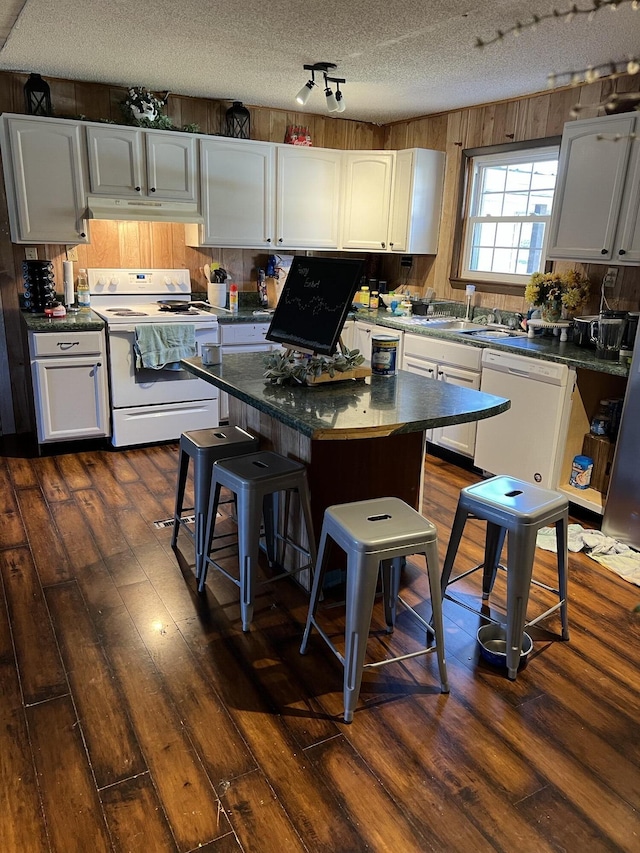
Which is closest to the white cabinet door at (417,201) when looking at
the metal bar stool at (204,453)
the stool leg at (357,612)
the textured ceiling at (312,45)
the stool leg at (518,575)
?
the textured ceiling at (312,45)

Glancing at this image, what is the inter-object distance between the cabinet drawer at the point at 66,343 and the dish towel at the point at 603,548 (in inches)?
118

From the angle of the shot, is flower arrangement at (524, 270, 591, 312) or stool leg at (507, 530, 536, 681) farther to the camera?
flower arrangement at (524, 270, 591, 312)

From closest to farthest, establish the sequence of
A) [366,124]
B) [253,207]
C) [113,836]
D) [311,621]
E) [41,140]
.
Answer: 1. [113,836]
2. [311,621]
3. [41,140]
4. [253,207]
5. [366,124]

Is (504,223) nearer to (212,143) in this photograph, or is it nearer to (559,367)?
(559,367)

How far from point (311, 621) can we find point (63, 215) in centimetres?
334

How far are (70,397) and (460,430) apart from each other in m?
2.62

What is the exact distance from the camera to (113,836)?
65.1 inches

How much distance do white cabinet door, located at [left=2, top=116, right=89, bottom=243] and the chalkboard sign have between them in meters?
2.26

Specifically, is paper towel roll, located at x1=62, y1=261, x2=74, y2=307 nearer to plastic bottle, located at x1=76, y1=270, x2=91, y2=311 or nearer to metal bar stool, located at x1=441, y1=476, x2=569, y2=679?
plastic bottle, located at x1=76, y1=270, x2=91, y2=311

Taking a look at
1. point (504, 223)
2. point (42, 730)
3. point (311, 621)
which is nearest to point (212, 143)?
point (504, 223)

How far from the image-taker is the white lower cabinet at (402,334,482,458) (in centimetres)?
410

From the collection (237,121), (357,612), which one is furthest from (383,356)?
(237,121)

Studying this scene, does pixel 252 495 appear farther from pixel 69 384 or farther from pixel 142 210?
pixel 142 210

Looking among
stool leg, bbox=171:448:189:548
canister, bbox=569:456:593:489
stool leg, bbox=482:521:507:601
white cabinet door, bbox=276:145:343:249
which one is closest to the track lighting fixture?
white cabinet door, bbox=276:145:343:249
